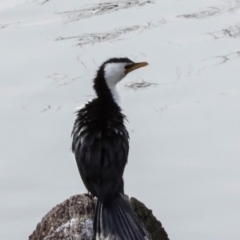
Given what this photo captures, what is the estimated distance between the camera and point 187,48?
8922mm

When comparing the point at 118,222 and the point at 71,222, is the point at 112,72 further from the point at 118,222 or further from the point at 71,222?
the point at 71,222

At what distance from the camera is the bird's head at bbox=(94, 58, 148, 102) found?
20.5 ft

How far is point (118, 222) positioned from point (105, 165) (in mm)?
361

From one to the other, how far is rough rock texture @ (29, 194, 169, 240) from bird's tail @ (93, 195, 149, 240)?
0.19 ft

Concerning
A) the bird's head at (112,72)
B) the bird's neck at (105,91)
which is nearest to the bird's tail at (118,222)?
the bird's neck at (105,91)

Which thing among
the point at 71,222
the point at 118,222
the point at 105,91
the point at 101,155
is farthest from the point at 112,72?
the point at 71,222

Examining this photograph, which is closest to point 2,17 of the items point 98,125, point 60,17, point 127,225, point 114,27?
point 60,17

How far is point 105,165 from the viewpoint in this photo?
555 centimetres

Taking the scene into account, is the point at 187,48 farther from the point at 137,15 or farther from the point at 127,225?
the point at 127,225

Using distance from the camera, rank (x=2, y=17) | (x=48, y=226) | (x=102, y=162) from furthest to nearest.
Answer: (x=2, y=17)
(x=102, y=162)
(x=48, y=226)

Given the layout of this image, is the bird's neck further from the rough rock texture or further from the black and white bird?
the rough rock texture

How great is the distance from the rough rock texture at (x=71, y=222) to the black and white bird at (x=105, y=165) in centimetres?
5

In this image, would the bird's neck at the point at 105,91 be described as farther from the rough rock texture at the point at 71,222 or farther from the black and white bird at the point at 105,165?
the rough rock texture at the point at 71,222

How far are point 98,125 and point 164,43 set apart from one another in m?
3.35
